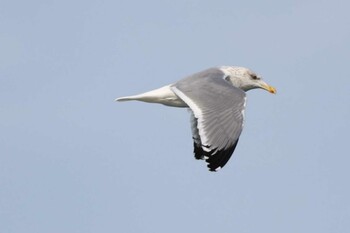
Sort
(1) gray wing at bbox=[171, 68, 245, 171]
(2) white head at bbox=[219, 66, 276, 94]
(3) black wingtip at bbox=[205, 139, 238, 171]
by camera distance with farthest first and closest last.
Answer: (2) white head at bbox=[219, 66, 276, 94] < (1) gray wing at bbox=[171, 68, 245, 171] < (3) black wingtip at bbox=[205, 139, 238, 171]

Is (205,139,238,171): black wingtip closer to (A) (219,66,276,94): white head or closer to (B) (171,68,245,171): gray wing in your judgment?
(B) (171,68,245,171): gray wing

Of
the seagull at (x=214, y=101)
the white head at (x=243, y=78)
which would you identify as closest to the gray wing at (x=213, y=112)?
the seagull at (x=214, y=101)

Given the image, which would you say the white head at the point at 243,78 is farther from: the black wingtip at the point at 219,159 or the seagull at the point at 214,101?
the black wingtip at the point at 219,159

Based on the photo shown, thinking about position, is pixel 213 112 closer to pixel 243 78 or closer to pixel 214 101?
pixel 214 101

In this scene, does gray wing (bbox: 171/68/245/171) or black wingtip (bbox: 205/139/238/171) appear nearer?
black wingtip (bbox: 205/139/238/171)

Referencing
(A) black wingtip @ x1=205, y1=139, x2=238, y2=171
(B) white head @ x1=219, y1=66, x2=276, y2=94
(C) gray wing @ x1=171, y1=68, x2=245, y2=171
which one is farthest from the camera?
(B) white head @ x1=219, y1=66, x2=276, y2=94

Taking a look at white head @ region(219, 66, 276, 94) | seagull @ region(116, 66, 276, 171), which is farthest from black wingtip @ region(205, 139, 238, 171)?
white head @ region(219, 66, 276, 94)

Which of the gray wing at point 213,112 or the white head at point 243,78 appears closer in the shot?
the gray wing at point 213,112

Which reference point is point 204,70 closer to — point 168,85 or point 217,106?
point 168,85

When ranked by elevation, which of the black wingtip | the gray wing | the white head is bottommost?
the black wingtip

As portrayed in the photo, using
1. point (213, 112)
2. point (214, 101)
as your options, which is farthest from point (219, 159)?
point (214, 101)

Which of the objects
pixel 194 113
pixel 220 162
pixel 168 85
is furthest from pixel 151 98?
pixel 220 162

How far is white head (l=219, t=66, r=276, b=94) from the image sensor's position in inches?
685

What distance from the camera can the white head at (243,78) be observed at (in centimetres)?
1739
